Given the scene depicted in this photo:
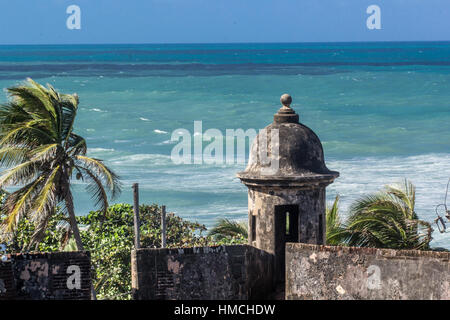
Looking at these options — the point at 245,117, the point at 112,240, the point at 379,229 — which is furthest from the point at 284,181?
the point at 245,117

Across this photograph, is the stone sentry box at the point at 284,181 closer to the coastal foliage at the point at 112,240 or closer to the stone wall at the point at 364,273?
the stone wall at the point at 364,273

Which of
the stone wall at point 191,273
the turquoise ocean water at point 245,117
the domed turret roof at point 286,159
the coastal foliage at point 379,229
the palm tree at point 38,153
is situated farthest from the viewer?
the turquoise ocean water at point 245,117

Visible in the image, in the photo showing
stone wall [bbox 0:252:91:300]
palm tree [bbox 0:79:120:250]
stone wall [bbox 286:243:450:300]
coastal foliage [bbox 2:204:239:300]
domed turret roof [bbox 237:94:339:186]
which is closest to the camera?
stone wall [bbox 286:243:450:300]

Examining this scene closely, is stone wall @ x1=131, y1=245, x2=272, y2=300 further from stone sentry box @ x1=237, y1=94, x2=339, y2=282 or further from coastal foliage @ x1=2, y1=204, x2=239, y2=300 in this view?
coastal foliage @ x1=2, y1=204, x2=239, y2=300

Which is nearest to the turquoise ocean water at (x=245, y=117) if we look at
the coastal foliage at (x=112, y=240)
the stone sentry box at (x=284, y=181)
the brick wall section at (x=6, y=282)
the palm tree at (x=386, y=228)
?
the coastal foliage at (x=112, y=240)

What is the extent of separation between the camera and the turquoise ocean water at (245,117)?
134 ft

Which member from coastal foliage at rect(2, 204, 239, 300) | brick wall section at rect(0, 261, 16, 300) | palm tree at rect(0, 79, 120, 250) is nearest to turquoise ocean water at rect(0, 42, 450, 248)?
coastal foliage at rect(2, 204, 239, 300)

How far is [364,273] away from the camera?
28.7ft

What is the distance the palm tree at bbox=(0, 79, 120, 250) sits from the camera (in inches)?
576

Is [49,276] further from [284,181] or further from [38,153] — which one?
[38,153]

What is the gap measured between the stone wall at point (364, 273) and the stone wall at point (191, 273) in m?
0.59

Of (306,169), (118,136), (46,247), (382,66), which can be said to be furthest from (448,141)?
(382,66)

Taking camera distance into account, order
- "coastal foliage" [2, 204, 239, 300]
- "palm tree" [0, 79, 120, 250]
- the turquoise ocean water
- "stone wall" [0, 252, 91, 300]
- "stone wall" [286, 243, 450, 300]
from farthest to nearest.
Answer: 1. the turquoise ocean water
2. "coastal foliage" [2, 204, 239, 300]
3. "palm tree" [0, 79, 120, 250]
4. "stone wall" [0, 252, 91, 300]
5. "stone wall" [286, 243, 450, 300]

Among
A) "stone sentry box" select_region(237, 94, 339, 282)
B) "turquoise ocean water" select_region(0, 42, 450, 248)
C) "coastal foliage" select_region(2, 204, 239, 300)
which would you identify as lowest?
"coastal foliage" select_region(2, 204, 239, 300)
